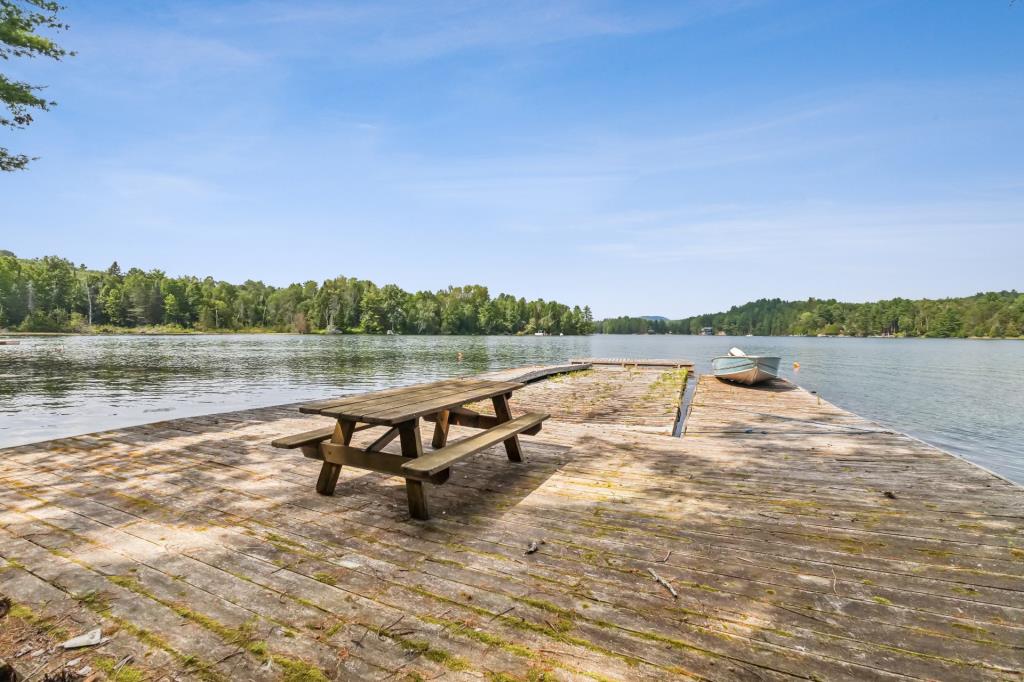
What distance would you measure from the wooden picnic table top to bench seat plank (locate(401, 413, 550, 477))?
1.11ft

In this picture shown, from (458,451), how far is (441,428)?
2096mm

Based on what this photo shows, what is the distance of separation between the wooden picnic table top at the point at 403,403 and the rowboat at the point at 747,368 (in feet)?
45.5

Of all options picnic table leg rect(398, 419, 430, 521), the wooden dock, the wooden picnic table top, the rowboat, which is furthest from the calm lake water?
picnic table leg rect(398, 419, 430, 521)

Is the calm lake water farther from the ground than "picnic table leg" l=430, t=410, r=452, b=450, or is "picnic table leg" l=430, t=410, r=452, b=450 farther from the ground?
"picnic table leg" l=430, t=410, r=452, b=450

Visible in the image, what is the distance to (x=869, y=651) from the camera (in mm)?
2254

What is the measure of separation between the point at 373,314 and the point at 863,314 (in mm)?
137701

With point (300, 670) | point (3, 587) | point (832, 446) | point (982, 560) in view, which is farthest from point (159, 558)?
point (832, 446)

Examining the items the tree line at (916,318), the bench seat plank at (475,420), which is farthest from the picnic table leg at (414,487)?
the tree line at (916,318)

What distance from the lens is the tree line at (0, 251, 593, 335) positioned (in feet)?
309

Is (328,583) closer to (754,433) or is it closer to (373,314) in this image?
(754,433)

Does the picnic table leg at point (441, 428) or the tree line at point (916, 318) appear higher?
the tree line at point (916, 318)

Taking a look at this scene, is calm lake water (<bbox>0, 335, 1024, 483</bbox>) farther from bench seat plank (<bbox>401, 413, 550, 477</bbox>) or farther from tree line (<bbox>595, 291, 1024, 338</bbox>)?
tree line (<bbox>595, 291, 1024, 338</bbox>)

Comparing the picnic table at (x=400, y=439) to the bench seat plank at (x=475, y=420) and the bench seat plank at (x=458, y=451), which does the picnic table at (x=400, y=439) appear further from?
the bench seat plank at (x=475, y=420)

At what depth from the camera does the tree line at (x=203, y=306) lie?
309 feet
